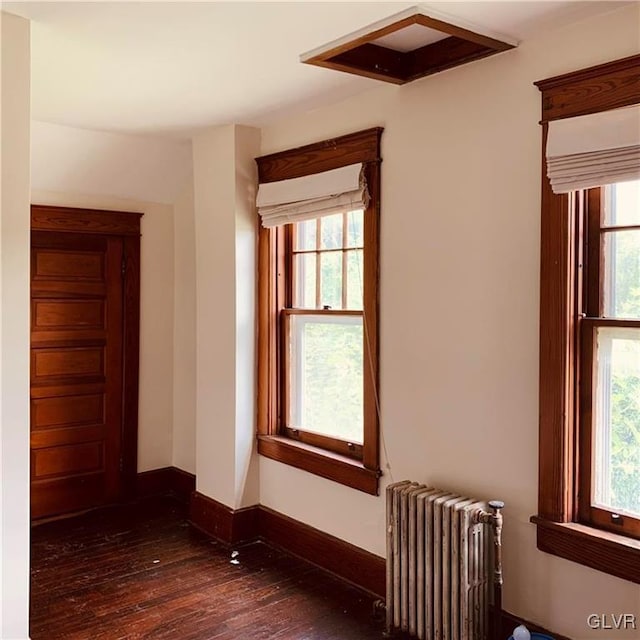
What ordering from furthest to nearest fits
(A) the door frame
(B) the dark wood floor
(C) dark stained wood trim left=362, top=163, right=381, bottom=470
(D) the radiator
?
(A) the door frame < (C) dark stained wood trim left=362, top=163, right=381, bottom=470 < (B) the dark wood floor < (D) the radiator

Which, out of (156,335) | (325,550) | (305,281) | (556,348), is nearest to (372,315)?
(305,281)

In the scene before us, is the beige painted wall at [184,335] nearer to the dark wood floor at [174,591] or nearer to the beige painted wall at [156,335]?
the beige painted wall at [156,335]

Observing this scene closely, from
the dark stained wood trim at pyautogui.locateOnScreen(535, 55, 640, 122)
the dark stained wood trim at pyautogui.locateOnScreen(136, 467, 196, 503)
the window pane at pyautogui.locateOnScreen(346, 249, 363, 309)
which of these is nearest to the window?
the dark stained wood trim at pyautogui.locateOnScreen(535, 55, 640, 122)

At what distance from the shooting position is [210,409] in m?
4.33

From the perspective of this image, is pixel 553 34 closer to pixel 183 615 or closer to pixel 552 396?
pixel 552 396

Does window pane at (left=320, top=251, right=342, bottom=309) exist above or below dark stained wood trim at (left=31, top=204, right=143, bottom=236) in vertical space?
below

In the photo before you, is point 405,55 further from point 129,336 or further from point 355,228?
point 129,336

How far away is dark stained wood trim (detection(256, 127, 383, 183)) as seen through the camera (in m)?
3.40

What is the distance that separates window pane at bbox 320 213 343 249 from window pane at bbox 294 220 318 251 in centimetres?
8

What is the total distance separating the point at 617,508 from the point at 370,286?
1.51m

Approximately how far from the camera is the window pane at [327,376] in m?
3.67

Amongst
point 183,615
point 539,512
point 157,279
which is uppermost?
point 157,279

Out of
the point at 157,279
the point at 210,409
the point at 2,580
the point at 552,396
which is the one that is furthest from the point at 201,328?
the point at 552,396

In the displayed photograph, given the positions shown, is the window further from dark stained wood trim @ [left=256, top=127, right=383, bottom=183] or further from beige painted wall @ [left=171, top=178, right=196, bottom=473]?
beige painted wall @ [left=171, top=178, right=196, bottom=473]
